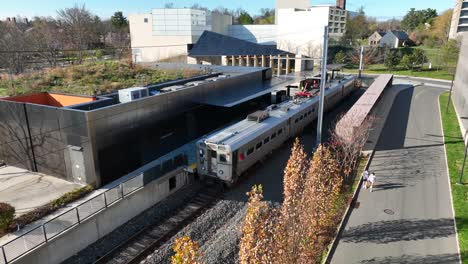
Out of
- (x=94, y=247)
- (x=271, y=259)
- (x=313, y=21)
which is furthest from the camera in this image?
(x=313, y=21)

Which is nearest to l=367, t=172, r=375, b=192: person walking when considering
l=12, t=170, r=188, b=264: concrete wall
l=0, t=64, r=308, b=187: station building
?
l=12, t=170, r=188, b=264: concrete wall

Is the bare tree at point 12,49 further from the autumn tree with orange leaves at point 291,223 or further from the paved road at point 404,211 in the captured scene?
the paved road at point 404,211

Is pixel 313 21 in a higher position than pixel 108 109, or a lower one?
higher

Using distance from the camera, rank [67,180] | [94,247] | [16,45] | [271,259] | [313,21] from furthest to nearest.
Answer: [313,21]
[16,45]
[67,180]
[94,247]
[271,259]

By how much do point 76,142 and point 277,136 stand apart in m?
14.0

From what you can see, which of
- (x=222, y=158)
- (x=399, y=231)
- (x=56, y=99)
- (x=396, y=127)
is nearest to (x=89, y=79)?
(x=56, y=99)

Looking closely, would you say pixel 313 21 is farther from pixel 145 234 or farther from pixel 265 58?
pixel 145 234

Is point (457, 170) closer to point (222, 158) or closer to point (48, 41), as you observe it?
point (222, 158)

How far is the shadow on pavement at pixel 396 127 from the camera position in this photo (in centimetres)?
2689

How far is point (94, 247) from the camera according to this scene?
15719 millimetres

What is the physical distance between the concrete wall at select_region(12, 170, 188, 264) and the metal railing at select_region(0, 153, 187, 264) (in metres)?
0.22

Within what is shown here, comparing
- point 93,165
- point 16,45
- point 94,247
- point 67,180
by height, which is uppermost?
point 16,45

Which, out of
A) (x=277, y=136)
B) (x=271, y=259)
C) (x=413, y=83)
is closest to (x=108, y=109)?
(x=277, y=136)

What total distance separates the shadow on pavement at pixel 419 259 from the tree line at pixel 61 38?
121 feet
